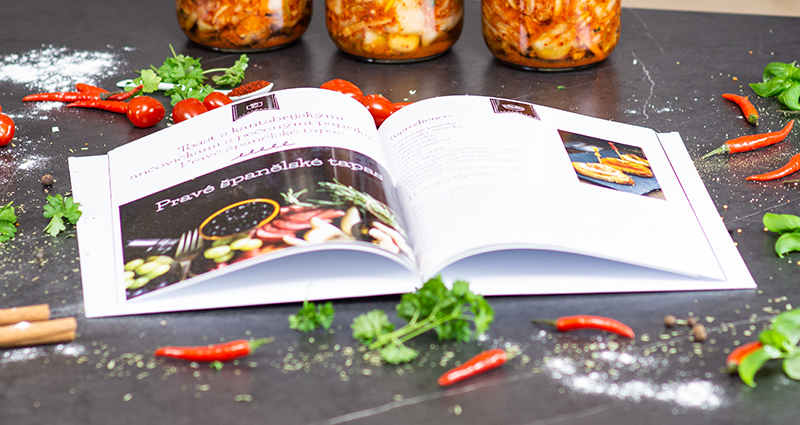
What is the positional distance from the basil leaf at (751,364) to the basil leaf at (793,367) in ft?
0.07

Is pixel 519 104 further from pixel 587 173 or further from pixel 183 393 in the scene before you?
pixel 183 393

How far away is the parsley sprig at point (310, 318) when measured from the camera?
2.50 feet

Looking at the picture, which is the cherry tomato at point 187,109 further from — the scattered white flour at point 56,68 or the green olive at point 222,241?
the green olive at point 222,241

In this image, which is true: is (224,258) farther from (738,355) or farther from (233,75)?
(233,75)

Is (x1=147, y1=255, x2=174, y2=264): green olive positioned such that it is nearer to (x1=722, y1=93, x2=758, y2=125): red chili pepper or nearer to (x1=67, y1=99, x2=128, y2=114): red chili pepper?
(x1=67, y1=99, x2=128, y2=114): red chili pepper

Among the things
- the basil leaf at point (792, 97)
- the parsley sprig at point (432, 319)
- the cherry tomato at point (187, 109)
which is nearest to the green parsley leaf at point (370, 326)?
the parsley sprig at point (432, 319)

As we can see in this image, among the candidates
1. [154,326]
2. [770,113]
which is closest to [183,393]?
[154,326]

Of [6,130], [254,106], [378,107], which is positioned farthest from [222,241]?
[6,130]

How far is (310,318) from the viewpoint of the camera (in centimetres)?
76

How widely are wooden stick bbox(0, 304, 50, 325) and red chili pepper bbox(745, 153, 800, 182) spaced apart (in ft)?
3.37

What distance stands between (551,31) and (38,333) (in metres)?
1.10

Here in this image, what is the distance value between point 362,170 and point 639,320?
391 mm

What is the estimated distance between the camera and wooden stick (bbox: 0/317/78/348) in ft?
2.41

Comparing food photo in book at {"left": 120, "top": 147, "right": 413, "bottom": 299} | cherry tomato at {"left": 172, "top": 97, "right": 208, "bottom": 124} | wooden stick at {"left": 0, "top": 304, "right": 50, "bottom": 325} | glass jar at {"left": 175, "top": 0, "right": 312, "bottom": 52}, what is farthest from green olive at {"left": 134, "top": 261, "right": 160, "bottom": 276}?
glass jar at {"left": 175, "top": 0, "right": 312, "bottom": 52}
